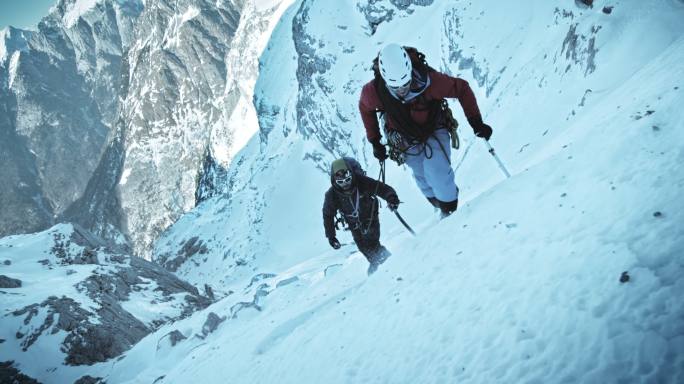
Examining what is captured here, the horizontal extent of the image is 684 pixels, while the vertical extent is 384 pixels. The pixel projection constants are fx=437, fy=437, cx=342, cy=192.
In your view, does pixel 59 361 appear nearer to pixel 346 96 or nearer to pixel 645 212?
pixel 645 212

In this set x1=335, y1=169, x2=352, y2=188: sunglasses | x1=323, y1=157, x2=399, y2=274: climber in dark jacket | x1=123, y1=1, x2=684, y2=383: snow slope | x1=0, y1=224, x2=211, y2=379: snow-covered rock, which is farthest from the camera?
x1=0, y1=224, x2=211, y2=379: snow-covered rock

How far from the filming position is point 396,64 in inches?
255

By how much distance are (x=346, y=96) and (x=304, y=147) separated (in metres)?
21.0

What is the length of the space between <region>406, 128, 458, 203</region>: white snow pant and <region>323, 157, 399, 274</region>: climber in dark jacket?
1.45 meters

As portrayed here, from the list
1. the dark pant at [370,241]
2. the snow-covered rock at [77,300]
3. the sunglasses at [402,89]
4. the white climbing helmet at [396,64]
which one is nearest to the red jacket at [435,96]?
the sunglasses at [402,89]

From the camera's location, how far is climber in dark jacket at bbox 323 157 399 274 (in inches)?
364

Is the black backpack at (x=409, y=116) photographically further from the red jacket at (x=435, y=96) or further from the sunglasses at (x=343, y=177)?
the sunglasses at (x=343, y=177)

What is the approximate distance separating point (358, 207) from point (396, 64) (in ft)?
13.0

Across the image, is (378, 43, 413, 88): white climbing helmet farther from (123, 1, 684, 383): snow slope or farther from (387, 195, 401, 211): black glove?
(387, 195, 401, 211): black glove

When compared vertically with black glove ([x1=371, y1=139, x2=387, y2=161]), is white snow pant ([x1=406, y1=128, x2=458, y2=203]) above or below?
below

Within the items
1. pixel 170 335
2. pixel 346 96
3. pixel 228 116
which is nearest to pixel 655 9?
pixel 170 335

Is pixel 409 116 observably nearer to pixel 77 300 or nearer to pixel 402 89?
pixel 402 89

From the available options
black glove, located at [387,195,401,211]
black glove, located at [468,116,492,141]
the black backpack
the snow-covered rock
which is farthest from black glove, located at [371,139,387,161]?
the snow-covered rock

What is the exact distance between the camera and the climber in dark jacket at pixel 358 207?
923 cm
